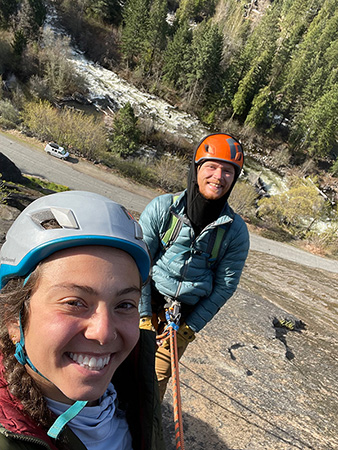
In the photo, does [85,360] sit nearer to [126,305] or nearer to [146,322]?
[126,305]

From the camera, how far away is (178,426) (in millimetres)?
1693

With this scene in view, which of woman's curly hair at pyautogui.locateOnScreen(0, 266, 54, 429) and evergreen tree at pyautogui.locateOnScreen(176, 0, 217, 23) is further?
evergreen tree at pyautogui.locateOnScreen(176, 0, 217, 23)

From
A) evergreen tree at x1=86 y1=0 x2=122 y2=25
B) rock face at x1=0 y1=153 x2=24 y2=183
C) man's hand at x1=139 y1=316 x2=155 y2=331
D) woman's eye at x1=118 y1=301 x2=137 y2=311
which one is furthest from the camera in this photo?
evergreen tree at x1=86 y1=0 x2=122 y2=25

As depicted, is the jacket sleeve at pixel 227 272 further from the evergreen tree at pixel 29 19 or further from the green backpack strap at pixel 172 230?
the evergreen tree at pixel 29 19

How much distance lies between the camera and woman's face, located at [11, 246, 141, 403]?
3.54ft

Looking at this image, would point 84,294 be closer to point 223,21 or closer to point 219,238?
point 219,238

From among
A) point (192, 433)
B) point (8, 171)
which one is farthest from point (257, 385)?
point (8, 171)

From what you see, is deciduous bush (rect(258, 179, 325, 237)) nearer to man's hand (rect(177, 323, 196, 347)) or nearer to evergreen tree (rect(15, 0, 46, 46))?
man's hand (rect(177, 323, 196, 347))

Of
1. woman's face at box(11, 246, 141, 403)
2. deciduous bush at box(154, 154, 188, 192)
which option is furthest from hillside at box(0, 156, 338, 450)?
deciduous bush at box(154, 154, 188, 192)

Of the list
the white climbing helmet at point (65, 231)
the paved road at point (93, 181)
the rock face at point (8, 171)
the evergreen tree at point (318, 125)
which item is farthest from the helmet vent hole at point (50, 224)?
the evergreen tree at point (318, 125)

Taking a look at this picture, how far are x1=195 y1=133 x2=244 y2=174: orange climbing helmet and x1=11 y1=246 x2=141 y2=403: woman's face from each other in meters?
1.50

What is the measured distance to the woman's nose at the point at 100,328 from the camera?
1097 millimetres

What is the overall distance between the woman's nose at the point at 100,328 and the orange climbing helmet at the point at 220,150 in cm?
164

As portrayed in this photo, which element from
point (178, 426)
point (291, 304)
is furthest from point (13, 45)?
point (178, 426)
